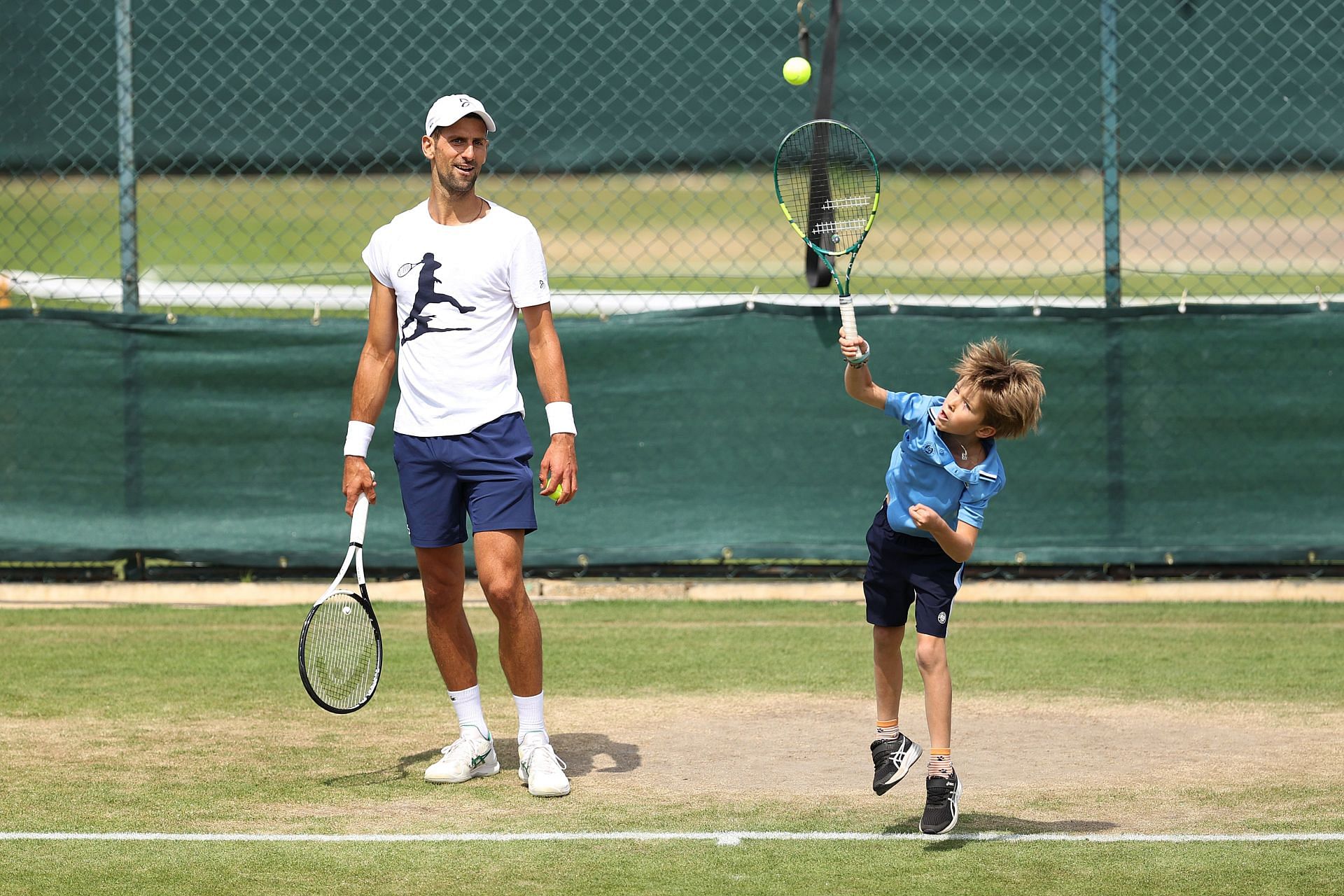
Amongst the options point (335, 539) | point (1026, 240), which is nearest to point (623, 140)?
point (335, 539)

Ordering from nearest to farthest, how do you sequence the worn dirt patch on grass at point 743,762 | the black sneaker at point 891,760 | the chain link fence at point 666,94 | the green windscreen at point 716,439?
1. the black sneaker at point 891,760
2. the worn dirt patch on grass at point 743,762
3. the green windscreen at point 716,439
4. the chain link fence at point 666,94

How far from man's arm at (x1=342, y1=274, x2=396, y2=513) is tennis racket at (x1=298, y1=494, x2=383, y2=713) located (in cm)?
11

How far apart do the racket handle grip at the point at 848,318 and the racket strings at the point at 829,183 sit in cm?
59

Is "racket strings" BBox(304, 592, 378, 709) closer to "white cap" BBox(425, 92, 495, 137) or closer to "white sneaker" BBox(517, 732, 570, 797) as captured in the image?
"white sneaker" BBox(517, 732, 570, 797)

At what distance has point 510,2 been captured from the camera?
8.12 m

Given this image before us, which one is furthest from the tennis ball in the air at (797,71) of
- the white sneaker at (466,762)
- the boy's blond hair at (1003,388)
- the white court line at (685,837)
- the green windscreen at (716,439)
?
the white court line at (685,837)

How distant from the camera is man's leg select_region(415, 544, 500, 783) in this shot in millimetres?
5004

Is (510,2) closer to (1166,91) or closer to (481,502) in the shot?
(1166,91)

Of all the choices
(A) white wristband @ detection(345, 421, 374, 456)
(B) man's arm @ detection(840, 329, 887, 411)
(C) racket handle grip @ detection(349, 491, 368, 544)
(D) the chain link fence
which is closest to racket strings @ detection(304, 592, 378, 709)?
(C) racket handle grip @ detection(349, 491, 368, 544)

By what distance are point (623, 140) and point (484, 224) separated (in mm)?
3317

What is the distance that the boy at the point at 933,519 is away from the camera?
431cm

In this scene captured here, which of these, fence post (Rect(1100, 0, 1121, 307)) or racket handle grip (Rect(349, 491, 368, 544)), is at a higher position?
fence post (Rect(1100, 0, 1121, 307))

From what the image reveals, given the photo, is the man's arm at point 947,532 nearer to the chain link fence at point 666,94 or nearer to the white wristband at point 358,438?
the white wristband at point 358,438

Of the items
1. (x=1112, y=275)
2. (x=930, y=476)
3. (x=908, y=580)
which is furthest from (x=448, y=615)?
(x=1112, y=275)
